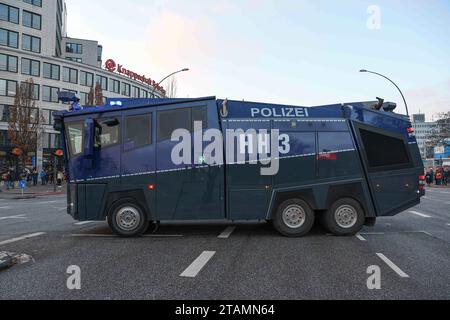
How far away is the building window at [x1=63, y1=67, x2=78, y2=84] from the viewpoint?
5716 centimetres

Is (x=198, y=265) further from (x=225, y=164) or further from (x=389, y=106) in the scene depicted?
(x=389, y=106)

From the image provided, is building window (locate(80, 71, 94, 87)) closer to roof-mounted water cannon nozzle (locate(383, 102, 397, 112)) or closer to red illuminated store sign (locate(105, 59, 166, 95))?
red illuminated store sign (locate(105, 59, 166, 95))

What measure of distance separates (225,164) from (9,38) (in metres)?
53.3

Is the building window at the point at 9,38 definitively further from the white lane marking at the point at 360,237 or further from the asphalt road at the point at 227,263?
the white lane marking at the point at 360,237

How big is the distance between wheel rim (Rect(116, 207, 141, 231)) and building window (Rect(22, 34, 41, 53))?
52355 millimetres

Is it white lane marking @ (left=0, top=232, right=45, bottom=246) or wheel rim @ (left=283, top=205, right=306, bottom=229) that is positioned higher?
wheel rim @ (left=283, top=205, right=306, bottom=229)

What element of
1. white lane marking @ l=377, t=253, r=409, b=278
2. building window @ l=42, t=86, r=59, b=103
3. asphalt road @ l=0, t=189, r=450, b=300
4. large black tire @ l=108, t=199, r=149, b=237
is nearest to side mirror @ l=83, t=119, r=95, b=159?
large black tire @ l=108, t=199, r=149, b=237

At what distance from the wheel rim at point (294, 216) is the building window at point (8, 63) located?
172 ft

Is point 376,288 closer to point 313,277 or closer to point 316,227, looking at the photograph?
point 313,277

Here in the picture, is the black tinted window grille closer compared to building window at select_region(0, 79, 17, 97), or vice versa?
the black tinted window grille

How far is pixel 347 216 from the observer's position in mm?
8867

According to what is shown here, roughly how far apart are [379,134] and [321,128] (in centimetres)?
145

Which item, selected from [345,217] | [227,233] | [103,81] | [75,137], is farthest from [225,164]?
[103,81]

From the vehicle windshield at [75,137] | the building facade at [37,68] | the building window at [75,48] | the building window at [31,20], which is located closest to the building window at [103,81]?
the building facade at [37,68]
